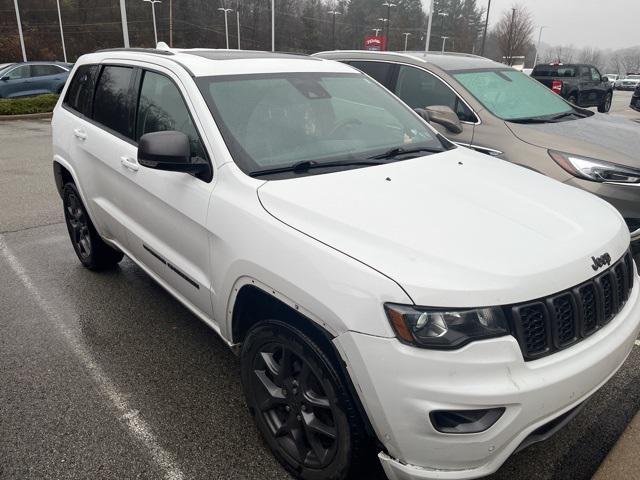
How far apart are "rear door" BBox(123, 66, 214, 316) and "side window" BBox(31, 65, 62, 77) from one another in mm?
17778

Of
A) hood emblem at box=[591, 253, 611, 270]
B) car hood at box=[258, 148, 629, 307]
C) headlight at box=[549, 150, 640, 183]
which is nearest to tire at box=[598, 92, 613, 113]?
headlight at box=[549, 150, 640, 183]

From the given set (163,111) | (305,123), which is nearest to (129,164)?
(163,111)

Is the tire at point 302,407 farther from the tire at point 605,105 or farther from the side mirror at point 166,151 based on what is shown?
the tire at point 605,105

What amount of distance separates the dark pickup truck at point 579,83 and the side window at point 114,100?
16932 mm

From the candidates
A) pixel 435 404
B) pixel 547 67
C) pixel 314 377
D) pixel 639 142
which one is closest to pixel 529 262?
pixel 435 404

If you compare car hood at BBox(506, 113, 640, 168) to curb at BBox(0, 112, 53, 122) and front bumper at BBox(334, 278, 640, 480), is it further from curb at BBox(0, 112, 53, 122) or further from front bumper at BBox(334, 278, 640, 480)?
curb at BBox(0, 112, 53, 122)

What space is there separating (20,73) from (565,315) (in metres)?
20.3

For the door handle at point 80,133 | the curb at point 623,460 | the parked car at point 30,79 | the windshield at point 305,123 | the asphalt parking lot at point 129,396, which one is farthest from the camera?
the parked car at point 30,79

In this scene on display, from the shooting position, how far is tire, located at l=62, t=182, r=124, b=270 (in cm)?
441

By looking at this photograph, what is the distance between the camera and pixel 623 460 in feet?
7.59

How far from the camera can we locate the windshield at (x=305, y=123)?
271 centimetres

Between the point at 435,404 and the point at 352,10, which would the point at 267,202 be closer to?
the point at 435,404

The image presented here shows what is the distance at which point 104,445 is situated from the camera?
2.61 meters

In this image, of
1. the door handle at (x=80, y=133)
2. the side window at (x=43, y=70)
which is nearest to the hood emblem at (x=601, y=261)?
the door handle at (x=80, y=133)
